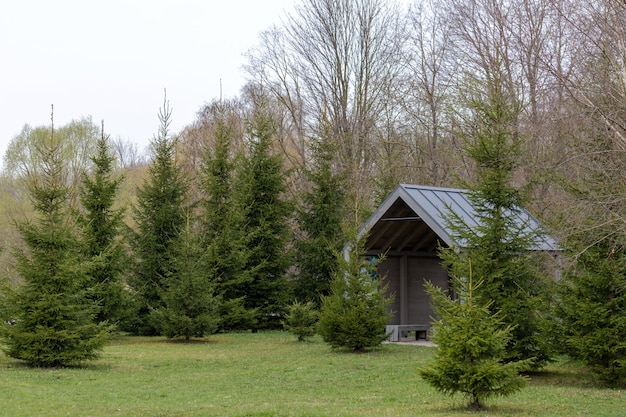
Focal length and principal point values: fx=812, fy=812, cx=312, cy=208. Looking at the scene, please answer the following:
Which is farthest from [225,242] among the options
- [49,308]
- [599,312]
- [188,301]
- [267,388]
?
[599,312]

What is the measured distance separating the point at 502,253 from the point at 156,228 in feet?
47.1

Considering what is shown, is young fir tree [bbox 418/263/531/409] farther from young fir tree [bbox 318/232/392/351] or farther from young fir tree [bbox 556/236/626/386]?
young fir tree [bbox 318/232/392/351]

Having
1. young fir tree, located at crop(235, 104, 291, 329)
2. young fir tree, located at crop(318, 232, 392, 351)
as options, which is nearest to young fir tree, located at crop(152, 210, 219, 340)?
young fir tree, located at crop(235, 104, 291, 329)

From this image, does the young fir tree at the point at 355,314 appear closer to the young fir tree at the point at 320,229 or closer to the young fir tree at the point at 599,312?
the young fir tree at the point at 599,312

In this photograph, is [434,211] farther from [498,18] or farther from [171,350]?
[498,18]

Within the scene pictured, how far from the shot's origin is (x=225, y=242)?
27.0 metres

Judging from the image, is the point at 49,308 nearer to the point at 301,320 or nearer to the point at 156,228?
the point at 301,320

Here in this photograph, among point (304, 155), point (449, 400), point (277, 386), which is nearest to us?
point (449, 400)

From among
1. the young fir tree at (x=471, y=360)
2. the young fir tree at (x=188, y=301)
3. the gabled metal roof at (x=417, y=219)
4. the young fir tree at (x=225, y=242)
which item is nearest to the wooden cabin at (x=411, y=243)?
the gabled metal roof at (x=417, y=219)

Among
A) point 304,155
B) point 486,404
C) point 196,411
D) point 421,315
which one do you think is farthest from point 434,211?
point 304,155

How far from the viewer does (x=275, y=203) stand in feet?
94.2

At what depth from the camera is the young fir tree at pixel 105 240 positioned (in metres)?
23.5

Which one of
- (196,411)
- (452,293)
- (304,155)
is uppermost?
(304,155)

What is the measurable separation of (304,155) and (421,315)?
639 inches
